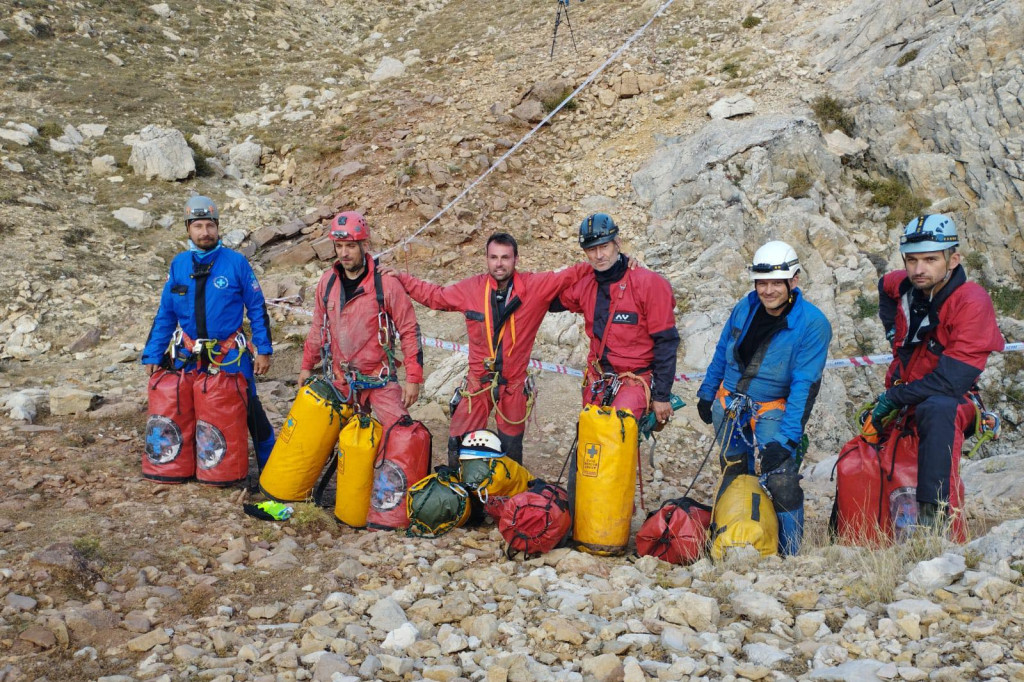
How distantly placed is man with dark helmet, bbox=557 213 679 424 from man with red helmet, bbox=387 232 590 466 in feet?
0.96

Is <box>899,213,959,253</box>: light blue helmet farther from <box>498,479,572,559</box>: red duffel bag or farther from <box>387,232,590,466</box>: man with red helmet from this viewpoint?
<box>498,479,572,559</box>: red duffel bag

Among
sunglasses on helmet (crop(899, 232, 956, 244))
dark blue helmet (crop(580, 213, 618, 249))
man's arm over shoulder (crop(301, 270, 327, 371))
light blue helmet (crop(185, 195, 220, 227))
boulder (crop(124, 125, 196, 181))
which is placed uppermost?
boulder (crop(124, 125, 196, 181))

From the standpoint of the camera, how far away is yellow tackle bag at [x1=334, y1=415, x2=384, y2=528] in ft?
19.2

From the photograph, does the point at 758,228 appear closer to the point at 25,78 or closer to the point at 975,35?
the point at 975,35

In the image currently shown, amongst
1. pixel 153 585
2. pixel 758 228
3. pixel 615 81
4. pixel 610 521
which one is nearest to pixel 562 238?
pixel 758 228

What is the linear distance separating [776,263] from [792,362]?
2.36ft

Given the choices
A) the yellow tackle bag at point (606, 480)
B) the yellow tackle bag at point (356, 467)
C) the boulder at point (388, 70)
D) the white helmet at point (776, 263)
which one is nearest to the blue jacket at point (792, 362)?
the white helmet at point (776, 263)

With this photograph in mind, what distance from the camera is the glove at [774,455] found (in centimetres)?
516

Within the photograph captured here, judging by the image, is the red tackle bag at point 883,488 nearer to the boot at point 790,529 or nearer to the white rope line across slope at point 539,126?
the boot at point 790,529

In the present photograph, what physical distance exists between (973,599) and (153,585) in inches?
189

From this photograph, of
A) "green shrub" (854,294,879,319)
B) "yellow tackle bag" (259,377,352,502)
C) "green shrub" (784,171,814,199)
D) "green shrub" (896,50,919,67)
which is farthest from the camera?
"green shrub" (896,50,919,67)

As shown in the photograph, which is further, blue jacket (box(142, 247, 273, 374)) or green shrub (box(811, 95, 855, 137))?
green shrub (box(811, 95, 855, 137))

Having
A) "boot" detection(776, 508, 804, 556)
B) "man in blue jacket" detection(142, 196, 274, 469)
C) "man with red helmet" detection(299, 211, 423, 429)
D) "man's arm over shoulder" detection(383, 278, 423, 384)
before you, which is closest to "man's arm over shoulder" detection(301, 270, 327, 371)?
"man with red helmet" detection(299, 211, 423, 429)

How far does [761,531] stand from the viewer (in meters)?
5.02
